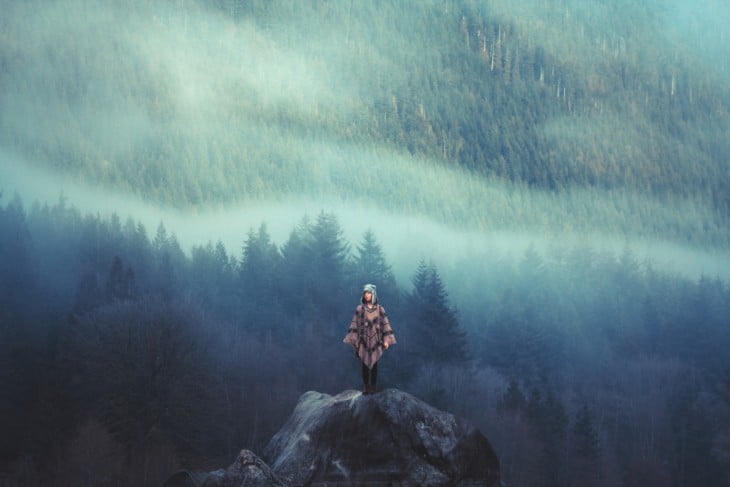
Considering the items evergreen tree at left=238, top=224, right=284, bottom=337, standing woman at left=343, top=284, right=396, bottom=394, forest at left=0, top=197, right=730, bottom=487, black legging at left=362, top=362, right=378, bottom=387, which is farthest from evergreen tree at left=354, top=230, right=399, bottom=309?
standing woman at left=343, top=284, right=396, bottom=394

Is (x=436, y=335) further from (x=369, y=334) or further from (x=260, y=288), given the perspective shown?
(x=369, y=334)

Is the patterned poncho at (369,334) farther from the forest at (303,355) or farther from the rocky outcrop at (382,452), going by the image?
the forest at (303,355)

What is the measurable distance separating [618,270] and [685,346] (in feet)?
103

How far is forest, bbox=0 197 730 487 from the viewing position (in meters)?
78.8

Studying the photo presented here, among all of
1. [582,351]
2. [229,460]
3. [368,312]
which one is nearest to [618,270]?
[582,351]

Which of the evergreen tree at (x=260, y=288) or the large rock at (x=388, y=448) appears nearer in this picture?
the large rock at (x=388, y=448)

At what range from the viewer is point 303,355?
10756 centimetres

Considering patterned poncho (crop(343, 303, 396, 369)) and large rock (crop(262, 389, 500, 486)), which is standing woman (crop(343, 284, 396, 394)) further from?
large rock (crop(262, 389, 500, 486))

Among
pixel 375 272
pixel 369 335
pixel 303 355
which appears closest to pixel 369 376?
pixel 369 335

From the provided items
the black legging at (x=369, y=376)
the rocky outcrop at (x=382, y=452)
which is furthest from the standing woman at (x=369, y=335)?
the rocky outcrop at (x=382, y=452)

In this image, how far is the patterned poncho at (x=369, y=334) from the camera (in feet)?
85.0

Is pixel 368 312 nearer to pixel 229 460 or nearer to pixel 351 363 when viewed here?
pixel 229 460

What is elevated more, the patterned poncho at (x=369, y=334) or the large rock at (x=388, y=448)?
the patterned poncho at (x=369, y=334)

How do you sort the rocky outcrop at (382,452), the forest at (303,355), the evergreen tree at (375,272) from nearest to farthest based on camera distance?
the rocky outcrop at (382,452), the forest at (303,355), the evergreen tree at (375,272)
